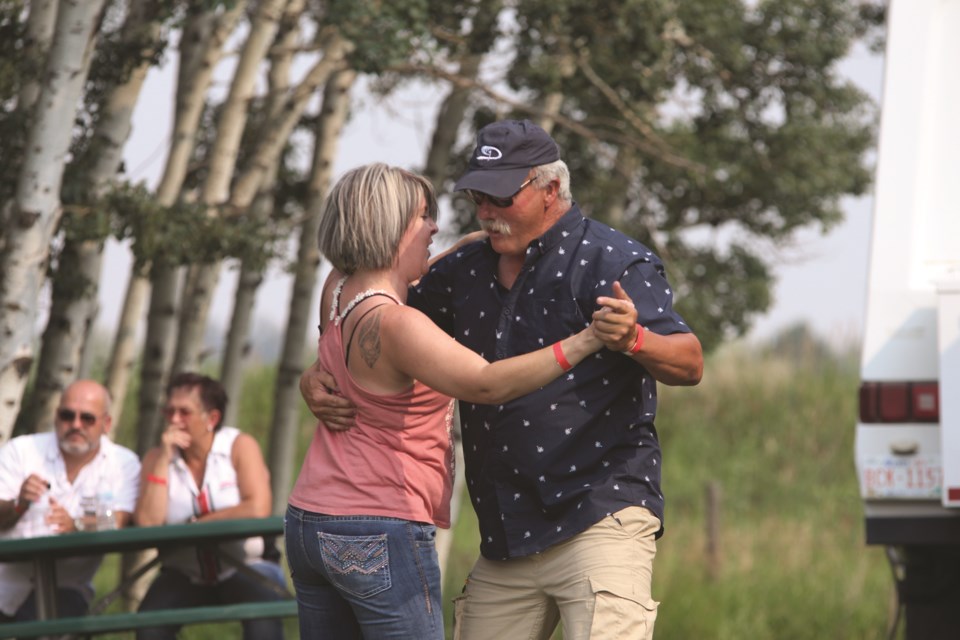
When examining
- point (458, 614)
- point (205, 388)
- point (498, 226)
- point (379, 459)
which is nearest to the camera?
point (379, 459)

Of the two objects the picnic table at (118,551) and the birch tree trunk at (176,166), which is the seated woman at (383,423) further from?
the birch tree trunk at (176,166)

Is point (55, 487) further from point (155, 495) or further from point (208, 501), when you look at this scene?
point (208, 501)

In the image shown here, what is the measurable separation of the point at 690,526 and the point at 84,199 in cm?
993

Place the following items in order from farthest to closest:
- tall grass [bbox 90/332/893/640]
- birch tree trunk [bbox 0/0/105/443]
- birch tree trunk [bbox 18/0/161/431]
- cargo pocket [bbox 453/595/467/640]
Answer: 1. tall grass [bbox 90/332/893/640]
2. birch tree trunk [bbox 18/0/161/431]
3. birch tree trunk [bbox 0/0/105/443]
4. cargo pocket [bbox 453/595/467/640]

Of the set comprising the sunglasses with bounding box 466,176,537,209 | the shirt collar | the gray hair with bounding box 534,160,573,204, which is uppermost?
the gray hair with bounding box 534,160,573,204

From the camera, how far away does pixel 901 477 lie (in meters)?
5.34

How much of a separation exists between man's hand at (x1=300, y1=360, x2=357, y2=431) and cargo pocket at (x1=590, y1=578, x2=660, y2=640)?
2.33 feet

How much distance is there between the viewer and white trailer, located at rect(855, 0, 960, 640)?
5285mm

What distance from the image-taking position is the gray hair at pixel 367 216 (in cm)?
363

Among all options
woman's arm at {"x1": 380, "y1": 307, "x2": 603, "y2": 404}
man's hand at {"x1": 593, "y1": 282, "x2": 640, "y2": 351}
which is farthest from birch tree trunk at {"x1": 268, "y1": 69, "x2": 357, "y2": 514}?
man's hand at {"x1": 593, "y1": 282, "x2": 640, "y2": 351}

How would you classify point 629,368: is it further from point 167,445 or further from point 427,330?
point 167,445

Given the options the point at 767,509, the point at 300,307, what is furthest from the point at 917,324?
the point at 767,509

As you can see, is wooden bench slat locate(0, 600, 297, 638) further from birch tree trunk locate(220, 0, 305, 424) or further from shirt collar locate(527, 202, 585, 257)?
birch tree trunk locate(220, 0, 305, 424)

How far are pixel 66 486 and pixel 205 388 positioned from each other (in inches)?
27.0
